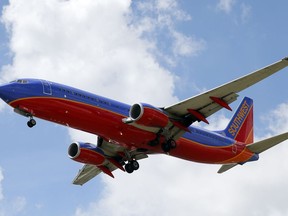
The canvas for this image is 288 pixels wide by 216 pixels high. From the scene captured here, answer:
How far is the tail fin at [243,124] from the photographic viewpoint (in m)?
51.8

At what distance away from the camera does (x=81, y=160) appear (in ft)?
153

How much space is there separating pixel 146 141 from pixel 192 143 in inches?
171

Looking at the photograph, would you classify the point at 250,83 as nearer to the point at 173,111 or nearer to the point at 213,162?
the point at 173,111

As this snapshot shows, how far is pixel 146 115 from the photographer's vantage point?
39.7 meters

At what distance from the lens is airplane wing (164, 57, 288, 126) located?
1495 inches

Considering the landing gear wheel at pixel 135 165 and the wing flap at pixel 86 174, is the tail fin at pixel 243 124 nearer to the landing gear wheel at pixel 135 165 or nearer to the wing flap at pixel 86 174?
the landing gear wheel at pixel 135 165

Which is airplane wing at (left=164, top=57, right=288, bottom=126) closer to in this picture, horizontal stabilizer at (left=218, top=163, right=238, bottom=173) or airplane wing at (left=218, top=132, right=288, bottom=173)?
airplane wing at (left=218, top=132, right=288, bottom=173)

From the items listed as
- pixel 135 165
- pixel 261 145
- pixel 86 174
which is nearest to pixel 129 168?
pixel 135 165

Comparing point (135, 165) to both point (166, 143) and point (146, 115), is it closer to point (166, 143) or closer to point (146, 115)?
point (166, 143)

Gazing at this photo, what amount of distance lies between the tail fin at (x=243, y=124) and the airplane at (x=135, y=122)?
2336mm

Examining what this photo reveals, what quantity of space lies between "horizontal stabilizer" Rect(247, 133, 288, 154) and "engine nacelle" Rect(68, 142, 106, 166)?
12225 mm

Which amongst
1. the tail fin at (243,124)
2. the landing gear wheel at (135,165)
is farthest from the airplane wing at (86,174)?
the tail fin at (243,124)

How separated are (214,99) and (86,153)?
11.7 m

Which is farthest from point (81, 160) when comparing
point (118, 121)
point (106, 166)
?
point (118, 121)
